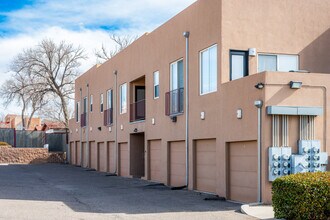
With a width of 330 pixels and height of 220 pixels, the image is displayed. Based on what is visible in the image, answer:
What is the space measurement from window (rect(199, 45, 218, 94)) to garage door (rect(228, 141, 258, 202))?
2283 mm

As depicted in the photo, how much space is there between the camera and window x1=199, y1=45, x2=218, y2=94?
18.4 metres

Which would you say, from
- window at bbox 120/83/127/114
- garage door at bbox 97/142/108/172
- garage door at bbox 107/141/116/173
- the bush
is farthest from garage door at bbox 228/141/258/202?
garage door at bbox 97/142/108/172

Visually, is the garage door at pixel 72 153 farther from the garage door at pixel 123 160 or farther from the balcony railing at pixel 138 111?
the balcony railing at pixel 138 111

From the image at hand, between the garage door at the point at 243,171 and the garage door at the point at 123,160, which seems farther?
the garage door at the point at 123,160

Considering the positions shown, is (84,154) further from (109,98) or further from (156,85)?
(156,85)

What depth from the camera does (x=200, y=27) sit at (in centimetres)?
1948

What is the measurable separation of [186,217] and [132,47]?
15.4 m

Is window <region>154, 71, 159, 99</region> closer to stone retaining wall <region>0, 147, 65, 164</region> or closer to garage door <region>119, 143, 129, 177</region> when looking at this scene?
garage door <region>119, 143, 129, 177</region>

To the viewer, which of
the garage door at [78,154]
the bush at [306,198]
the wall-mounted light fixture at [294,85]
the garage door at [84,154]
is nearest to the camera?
the bush at [306,198]

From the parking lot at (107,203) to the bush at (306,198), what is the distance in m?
1.51

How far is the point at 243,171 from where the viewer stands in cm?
1666

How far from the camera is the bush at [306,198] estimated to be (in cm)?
1207

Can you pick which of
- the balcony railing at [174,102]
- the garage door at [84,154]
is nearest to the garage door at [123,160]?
the balcony railing at [174,102]

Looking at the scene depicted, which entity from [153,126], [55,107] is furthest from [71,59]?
[153,126]
